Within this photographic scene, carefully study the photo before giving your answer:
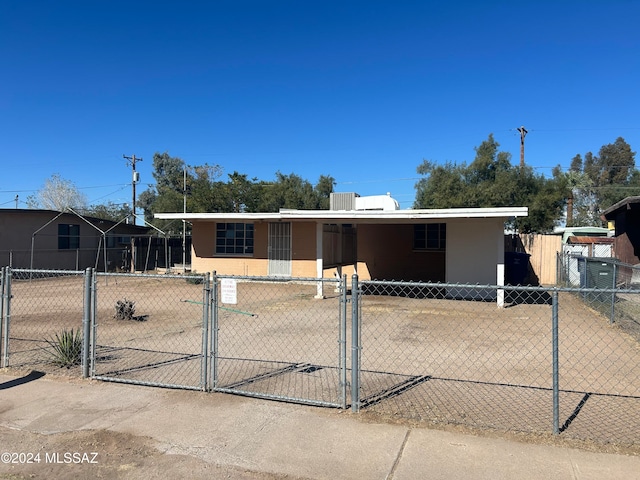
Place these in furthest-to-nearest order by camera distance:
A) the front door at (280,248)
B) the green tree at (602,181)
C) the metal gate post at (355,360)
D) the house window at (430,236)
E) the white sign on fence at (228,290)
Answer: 1. the green tree at (602,181)
2. the house window at (430,236)
3. the front door at (280,248)
4. the white sign on fence at (228,290)
5. the metal gate post at (355,360)

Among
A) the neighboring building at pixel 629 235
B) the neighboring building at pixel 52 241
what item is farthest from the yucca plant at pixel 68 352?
the neighboring building at pixel 629 235

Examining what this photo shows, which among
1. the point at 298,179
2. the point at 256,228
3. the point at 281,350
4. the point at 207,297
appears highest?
the point at 298,179

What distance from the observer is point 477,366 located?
6484 millimetres

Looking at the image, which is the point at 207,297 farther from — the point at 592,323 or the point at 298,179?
the point at 298,179

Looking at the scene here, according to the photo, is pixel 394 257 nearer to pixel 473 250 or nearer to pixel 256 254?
pixel 256 254

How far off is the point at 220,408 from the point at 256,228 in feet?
48.4

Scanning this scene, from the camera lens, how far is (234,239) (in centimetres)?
1991

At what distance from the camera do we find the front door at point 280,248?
1889cm

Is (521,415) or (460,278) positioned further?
(460,278)

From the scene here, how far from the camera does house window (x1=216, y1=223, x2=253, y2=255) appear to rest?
1961 cm

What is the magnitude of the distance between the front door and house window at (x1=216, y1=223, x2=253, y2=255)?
1019mm

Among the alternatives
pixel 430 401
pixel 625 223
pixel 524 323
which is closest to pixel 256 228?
pixel 524 323

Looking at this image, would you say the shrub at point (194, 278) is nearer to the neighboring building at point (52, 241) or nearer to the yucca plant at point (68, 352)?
the yucca plant at point (68, 352)

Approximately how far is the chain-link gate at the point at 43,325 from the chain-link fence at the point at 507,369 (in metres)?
3.96
